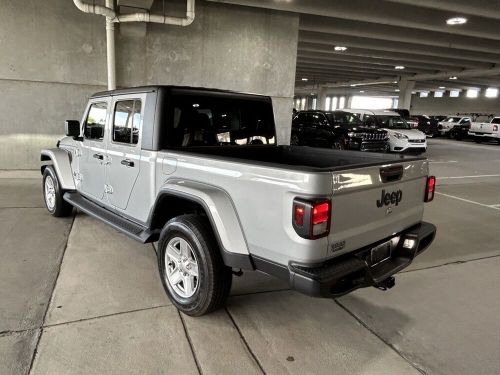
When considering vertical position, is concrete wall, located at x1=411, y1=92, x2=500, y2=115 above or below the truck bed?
above

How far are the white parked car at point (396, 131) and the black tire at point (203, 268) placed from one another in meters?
12.3

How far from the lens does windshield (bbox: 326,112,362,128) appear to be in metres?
13.2

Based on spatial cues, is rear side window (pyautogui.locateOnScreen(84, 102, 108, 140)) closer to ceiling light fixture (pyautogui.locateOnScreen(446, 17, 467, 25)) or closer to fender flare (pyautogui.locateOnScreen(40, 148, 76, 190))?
fender flare (pyautogui.locateOnScreen(40, 148, 76, 190))

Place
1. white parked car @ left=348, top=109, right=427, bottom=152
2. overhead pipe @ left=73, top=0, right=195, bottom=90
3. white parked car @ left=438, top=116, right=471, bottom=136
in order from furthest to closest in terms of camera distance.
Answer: white parked car @ left=438, top=116, right=471, bottom=136, white parked car @ left=348, top=109, right=427, bottom=152, overhead pipe @ left=73, top=0, right=195, bottom=90

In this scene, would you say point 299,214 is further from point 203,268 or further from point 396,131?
point 396,131

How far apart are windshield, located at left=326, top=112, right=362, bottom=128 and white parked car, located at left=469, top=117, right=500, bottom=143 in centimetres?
1268

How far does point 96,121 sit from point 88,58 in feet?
15.8

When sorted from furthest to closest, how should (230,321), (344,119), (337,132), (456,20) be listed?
(344,119)
(337,132)
(456,20)
(230,321)

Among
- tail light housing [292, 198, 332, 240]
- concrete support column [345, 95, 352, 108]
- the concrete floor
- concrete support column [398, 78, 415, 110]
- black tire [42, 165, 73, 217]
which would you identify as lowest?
the concrete floor

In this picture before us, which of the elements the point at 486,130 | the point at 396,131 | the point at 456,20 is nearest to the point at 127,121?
the point at 456,20

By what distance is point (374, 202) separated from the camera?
8.47ft

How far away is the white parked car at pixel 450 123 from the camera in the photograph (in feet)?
82.4

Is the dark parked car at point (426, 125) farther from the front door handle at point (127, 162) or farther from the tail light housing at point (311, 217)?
the tail light housing at point (311, 217)

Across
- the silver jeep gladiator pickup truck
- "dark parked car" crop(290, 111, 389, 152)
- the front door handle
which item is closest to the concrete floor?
the silver jeep gladiator pickup truck
